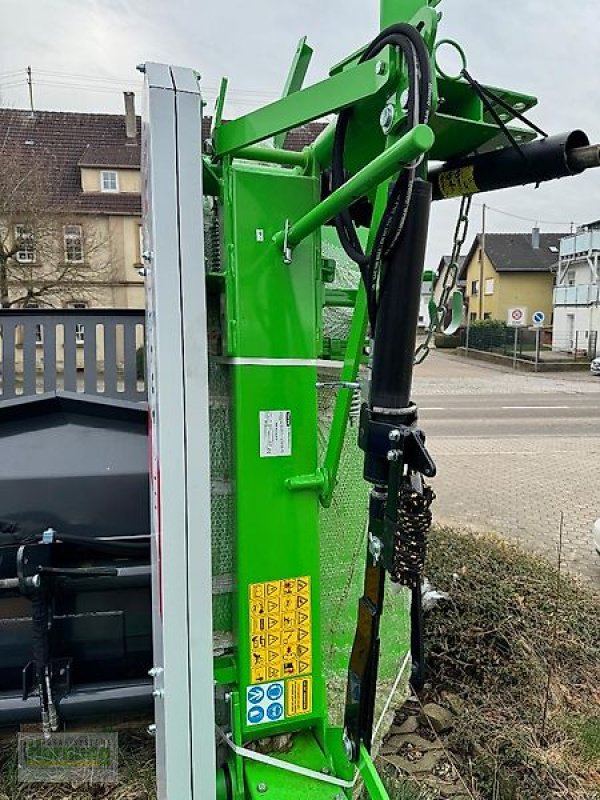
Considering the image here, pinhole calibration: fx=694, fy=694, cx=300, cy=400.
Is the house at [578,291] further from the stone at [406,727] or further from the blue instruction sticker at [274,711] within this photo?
the blue instruction sticker at [274,711]

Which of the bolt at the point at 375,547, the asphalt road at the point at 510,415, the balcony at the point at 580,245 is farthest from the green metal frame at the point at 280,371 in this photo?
the balcony at the point at 580,245

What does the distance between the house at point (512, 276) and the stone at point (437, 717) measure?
3775cm

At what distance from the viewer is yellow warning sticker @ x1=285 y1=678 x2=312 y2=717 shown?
180 cm

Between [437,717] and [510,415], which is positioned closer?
[437,717]

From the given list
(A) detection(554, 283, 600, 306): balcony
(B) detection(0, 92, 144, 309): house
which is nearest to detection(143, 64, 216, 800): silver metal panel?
(B) detection(0, 92, 144, 309): house

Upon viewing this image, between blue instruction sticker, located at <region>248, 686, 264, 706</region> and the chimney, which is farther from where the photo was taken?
the chimney

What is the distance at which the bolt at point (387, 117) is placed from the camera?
4.25 feet

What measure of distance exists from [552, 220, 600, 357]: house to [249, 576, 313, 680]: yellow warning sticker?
92.7ft

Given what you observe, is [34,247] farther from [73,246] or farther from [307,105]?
[307,105]

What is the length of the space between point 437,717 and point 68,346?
Answer: 2020 millimetres

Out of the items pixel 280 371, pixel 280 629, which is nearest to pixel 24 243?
pixel 280 371

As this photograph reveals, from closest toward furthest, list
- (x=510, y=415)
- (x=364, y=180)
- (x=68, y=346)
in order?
(x=364, y=180)
(x=68, y=346)
(x=510, y=415)

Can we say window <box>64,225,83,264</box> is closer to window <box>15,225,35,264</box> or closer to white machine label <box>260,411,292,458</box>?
window <box>15,225,35,264</box>

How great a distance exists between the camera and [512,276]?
134ft
